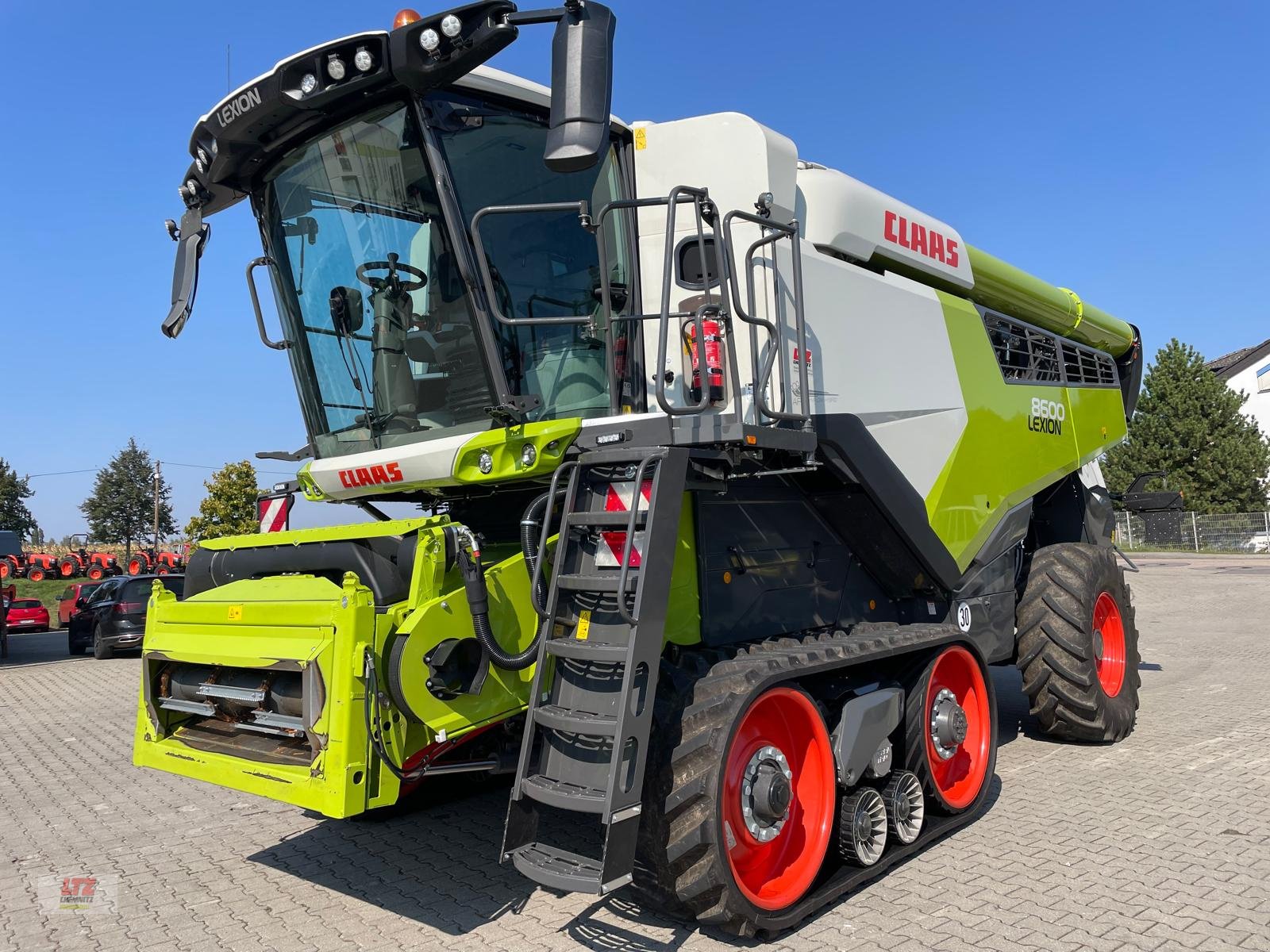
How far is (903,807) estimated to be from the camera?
4.56m

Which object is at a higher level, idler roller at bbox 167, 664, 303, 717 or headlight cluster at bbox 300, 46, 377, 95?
headlight cluster at bbox 300, 46, 377, 95

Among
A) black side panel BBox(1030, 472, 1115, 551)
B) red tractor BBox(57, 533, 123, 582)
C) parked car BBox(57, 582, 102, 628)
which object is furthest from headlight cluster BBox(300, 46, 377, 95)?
red tractor BBox(57, 533, 123, 582)

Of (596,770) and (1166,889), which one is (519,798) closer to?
(596,770)

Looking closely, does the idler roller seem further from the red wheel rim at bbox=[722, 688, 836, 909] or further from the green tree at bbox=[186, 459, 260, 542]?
the green tree at bbox=[186, 459, 260, 542]

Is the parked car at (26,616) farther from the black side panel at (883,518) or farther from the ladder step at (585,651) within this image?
the ladder step at (585,651)

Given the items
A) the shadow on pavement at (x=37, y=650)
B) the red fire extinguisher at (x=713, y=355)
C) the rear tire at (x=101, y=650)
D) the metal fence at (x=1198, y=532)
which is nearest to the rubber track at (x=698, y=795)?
the red fire extinguisher at (x=713, y=355)

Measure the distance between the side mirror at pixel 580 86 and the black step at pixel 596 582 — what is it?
4.94 ft

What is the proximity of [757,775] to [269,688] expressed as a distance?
2.08m

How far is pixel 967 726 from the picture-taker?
522cm

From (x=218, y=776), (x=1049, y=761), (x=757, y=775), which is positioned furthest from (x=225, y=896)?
(x=1049, y=761)

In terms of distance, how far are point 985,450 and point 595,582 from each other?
3403 mm

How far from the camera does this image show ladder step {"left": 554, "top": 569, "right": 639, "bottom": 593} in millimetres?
3666

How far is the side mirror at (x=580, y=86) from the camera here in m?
3.25

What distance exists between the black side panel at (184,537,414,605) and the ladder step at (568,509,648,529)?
71cm
